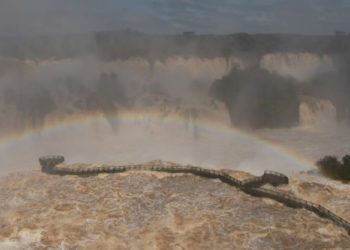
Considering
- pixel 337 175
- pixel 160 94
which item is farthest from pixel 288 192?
pixel 160 94

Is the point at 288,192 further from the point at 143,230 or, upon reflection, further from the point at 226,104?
the point at 226,104

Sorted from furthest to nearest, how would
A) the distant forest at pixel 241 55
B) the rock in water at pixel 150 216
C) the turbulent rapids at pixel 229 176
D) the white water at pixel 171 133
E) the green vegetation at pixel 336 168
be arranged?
the distant forest at pixel 241 55
the white water at pixel 171 133
the green vegetation at pixel 336 168
the turbulent rapids at pixel 229 176
the rock in water at pixel 150 216

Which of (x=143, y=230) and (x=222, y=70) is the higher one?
(x=222, y=70)

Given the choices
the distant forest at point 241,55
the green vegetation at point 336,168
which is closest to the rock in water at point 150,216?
the green vegetation at point 336,168

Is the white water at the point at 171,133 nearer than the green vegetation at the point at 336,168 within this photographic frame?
No

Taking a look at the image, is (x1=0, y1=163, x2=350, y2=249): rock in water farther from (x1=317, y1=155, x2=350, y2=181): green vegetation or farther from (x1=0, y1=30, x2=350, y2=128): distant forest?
(x1=0, y1=30, x2=350, y2=128): distant forest

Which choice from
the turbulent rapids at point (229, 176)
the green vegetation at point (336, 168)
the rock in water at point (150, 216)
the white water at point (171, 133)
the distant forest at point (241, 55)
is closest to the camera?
the rock in water at point (150, 216)

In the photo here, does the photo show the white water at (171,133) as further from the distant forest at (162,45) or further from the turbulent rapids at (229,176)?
the turbulent rapids at (229,176)

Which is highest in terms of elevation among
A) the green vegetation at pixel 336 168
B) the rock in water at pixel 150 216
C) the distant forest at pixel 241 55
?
the distant forest at pixel 241 55
